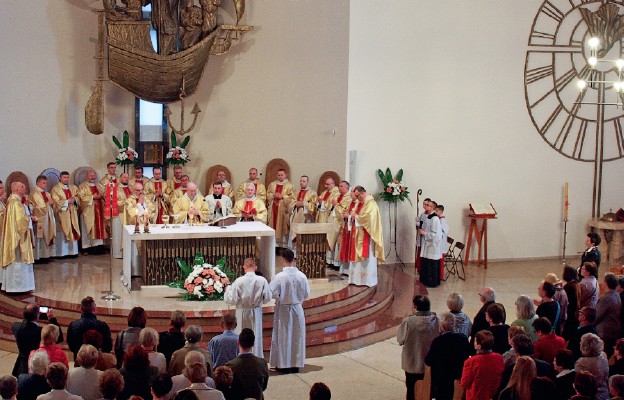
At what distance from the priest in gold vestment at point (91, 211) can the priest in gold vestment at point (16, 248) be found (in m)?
2.60

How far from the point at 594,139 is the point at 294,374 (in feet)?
34.4

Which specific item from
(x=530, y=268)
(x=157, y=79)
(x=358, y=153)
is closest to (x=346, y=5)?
(x=358, y=153)

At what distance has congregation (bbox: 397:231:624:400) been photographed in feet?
23.6

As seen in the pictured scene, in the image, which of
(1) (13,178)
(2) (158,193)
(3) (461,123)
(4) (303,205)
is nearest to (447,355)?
(4) (303,205)

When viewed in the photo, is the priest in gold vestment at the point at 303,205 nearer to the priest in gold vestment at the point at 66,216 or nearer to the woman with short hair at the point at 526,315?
the priest in gold vestment at the point at 66,216

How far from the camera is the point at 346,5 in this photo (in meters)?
16.9

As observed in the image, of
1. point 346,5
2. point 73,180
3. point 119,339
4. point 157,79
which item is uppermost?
point 346,5

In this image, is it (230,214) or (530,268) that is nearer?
(230,214)

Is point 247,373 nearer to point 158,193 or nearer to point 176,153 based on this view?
point 158,193

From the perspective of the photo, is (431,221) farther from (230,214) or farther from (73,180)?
(73,180)

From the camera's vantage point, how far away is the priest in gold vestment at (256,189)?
16547 mm

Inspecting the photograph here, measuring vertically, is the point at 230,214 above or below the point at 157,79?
below

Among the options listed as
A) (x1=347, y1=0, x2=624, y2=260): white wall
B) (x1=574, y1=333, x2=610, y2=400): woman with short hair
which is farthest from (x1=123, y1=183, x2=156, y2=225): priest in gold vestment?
(x1=574, y1=333, x2=610, y2=400): woman with short hair

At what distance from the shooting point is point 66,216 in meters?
15.9
